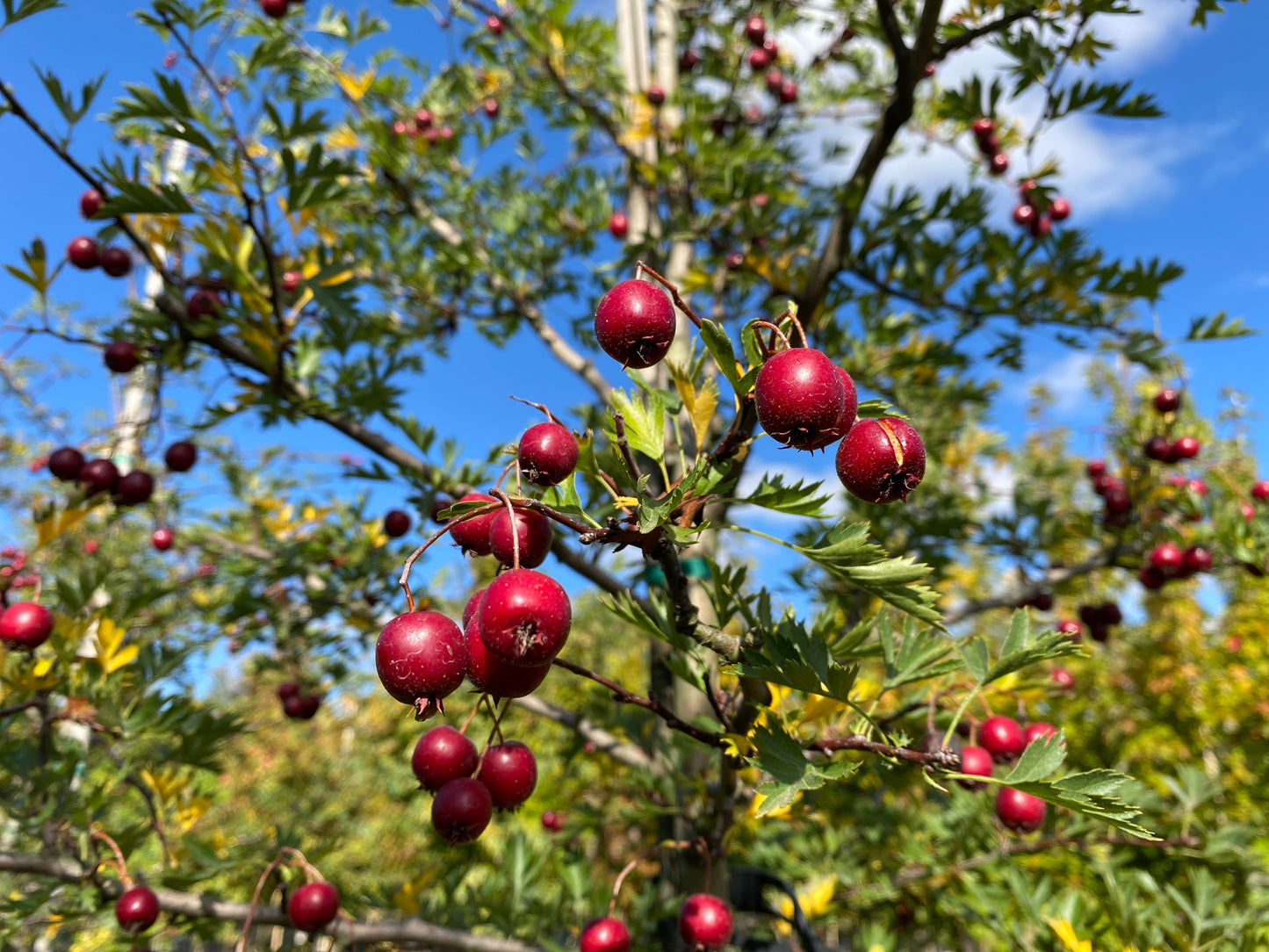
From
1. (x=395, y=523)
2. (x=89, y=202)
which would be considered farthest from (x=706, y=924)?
(x=89, y=202)

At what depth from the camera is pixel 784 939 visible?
194 cm

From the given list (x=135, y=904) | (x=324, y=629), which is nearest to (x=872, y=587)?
(x=135, y=904)

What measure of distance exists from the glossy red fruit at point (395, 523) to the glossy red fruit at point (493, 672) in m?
2.55

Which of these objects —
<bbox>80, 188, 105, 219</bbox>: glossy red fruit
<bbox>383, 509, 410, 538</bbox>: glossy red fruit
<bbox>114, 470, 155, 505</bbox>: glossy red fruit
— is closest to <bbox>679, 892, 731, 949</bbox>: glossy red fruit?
<bbox>383, 509, 410, 538</bbox>: glossy red fruit

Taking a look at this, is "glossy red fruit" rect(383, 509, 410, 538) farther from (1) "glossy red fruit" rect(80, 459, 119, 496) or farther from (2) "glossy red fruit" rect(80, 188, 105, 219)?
(2) "glossy red fruit" rect(80, 188, 105, 219)

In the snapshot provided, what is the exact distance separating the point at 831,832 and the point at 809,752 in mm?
2245

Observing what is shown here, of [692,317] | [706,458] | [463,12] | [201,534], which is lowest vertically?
[706,458]

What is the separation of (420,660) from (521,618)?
150 mm

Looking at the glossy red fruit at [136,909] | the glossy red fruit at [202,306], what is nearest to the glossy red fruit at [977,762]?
the glossy red fruit at [136,909]

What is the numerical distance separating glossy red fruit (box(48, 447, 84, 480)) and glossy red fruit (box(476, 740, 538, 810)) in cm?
226

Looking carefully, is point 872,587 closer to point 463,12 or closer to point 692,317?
point 692,317

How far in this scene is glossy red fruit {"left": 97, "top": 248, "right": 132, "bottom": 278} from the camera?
268 centimetres

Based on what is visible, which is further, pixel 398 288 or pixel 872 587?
pixel 398 288

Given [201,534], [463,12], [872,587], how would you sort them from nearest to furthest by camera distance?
[872,587]
[201,534]
[463,12]
